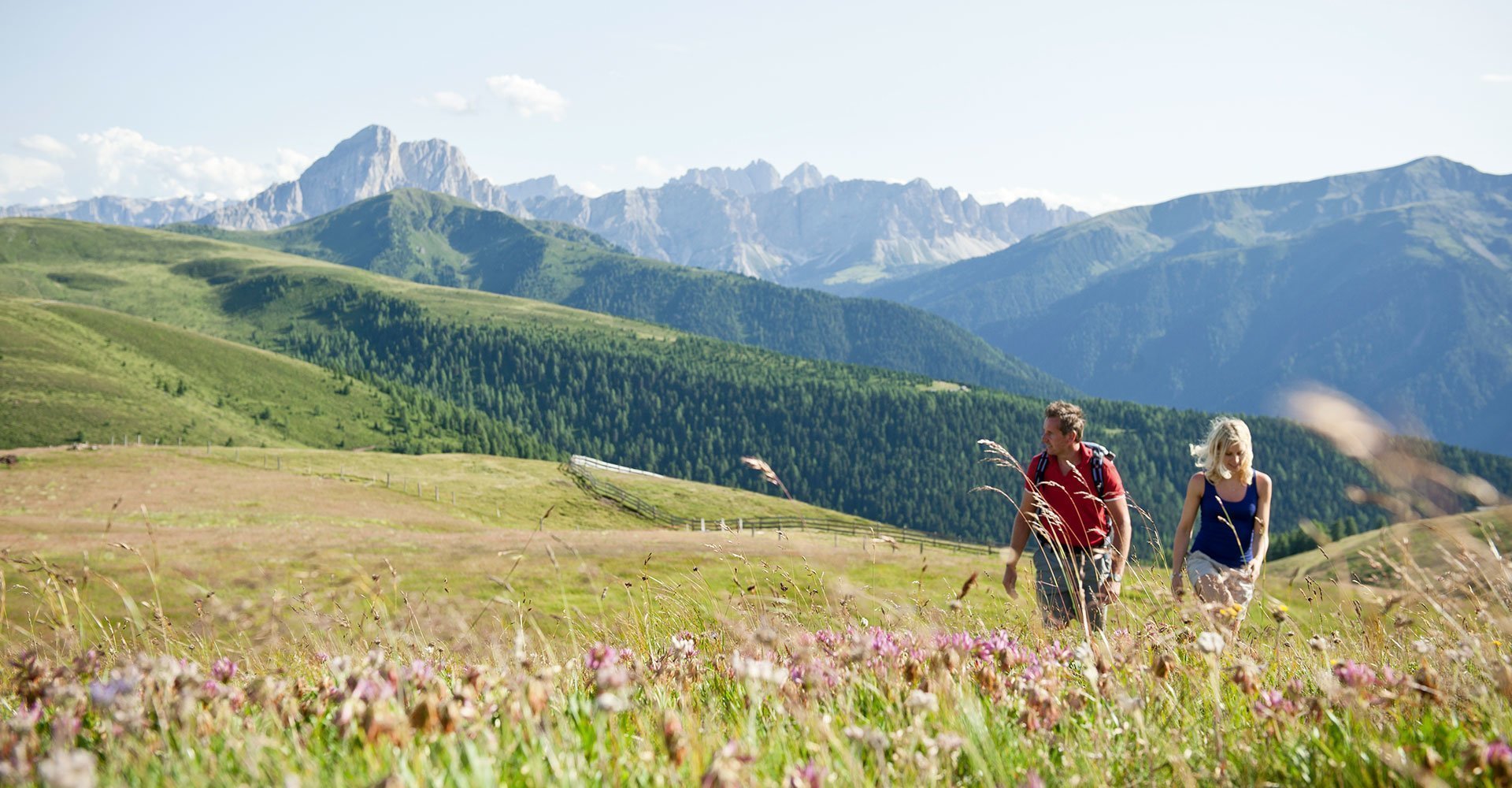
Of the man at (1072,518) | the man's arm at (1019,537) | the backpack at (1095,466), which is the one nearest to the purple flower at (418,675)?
the man's arm at (1019,537)

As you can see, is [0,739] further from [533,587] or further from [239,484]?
[239,484]

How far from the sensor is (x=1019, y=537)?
24.1 feet

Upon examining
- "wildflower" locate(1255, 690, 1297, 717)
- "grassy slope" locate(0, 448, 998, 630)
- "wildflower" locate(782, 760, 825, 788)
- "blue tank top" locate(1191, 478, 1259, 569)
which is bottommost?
"grassy slope" locate(0, 448, 998, 630)

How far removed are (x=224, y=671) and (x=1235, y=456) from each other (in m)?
7.45

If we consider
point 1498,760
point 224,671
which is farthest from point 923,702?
point 224,671

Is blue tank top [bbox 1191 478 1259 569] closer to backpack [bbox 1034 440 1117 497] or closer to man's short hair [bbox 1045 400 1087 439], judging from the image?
backpack [bbox 1034 440 1117 497]

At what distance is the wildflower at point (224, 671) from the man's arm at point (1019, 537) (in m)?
4.22

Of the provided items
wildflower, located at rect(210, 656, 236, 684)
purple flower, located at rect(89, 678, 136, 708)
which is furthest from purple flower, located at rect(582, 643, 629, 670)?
wildflower, located at rect(210, 656, 236, 684)

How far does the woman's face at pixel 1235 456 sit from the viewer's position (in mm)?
7566

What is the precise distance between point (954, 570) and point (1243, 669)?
4631 centimetres

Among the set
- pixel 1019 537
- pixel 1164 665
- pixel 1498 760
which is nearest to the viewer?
pixel 1498 760

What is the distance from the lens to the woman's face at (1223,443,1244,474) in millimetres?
7566

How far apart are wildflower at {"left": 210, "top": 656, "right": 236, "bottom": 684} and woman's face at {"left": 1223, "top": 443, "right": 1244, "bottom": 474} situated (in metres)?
7.33

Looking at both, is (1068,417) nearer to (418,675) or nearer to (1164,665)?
(1164,665)
